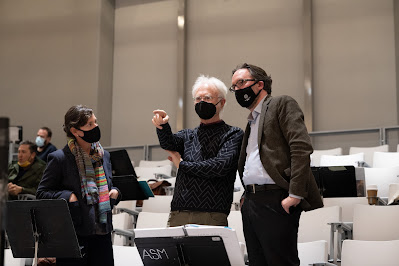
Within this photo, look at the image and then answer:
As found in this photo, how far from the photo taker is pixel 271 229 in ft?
7.98

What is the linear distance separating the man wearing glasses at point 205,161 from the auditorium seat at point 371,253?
943mm

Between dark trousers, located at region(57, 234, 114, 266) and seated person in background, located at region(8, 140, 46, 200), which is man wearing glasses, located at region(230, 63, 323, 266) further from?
seated person in background, located at region(8, 140, 46, 200)

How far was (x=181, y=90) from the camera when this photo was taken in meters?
9.59

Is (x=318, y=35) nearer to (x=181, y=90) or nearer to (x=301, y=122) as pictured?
(x=181, y=90)

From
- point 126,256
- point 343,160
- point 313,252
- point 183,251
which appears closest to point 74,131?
point 126,256

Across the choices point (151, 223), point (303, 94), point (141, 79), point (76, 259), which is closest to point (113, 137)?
point (141, 79)

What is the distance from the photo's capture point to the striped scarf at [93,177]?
291cm

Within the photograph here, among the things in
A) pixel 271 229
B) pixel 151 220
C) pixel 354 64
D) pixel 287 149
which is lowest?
pixel 151 220

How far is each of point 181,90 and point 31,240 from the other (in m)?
6.92

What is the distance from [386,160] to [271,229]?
4255 mm

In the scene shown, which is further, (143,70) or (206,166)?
(143,70)

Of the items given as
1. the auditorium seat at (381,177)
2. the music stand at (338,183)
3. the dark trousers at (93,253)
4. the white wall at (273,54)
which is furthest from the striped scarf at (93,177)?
the white wall at (273,54)

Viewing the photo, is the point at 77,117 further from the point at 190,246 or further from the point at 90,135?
the point at 190,246

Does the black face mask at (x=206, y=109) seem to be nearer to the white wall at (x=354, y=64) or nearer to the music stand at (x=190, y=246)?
the music stand at (x=190, y=246)
